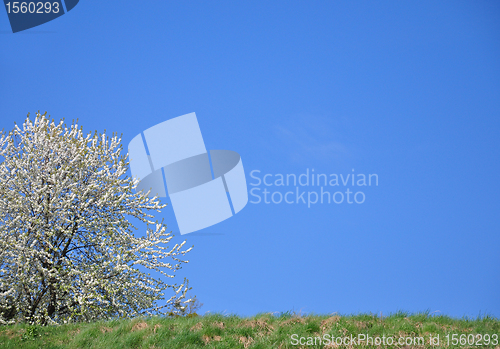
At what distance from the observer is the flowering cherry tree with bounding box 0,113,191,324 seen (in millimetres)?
13516

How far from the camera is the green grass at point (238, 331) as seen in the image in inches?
325

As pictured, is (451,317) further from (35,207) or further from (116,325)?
(35,207)

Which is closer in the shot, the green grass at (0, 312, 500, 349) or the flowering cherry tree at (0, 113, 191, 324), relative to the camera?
the green grass at (0, 312, 500, 349)

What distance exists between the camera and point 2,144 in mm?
15508

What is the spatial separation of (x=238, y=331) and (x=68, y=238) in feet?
29.8

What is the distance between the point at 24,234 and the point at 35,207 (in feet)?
3.64

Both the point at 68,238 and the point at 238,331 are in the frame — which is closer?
the point at 238,331

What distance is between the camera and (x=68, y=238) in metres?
14.7

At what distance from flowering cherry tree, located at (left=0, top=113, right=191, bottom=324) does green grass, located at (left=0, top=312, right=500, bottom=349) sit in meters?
3.46

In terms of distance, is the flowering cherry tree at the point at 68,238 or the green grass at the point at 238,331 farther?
the flowering cherry tree at the point at 68,238

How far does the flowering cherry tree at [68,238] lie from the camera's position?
532 inches

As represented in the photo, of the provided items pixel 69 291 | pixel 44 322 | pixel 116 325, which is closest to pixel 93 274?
pixel 69 291

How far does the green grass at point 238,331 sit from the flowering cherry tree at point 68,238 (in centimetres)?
346

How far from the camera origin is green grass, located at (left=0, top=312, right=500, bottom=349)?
825 centimetres
